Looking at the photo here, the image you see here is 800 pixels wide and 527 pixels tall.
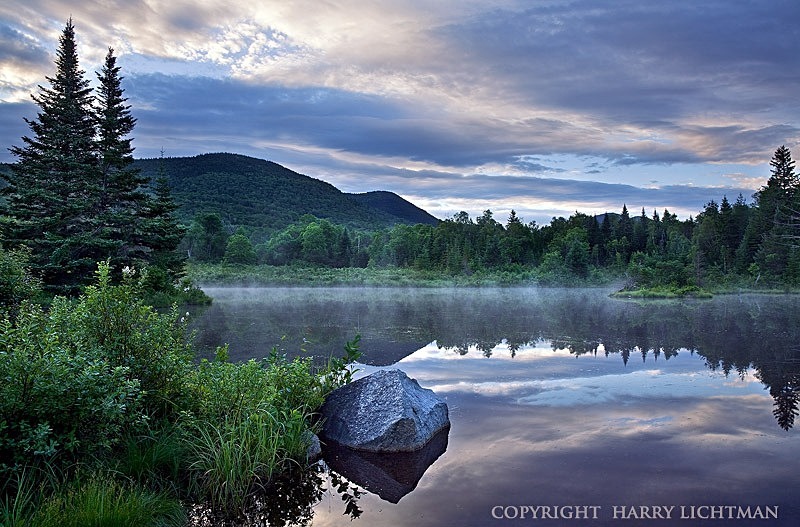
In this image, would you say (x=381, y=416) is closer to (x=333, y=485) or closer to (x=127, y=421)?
(x=333, y=485)

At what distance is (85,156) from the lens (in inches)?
923

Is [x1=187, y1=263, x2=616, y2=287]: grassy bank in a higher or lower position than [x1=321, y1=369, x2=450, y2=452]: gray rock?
lower

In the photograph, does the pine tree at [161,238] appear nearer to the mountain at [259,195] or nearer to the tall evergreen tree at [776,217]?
the tall evergreen tree at [776,217]

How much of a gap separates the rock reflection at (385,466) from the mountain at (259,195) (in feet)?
275

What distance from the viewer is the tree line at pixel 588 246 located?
1762 inches

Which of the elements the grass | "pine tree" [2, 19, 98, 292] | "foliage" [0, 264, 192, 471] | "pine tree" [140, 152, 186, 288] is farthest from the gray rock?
the grass

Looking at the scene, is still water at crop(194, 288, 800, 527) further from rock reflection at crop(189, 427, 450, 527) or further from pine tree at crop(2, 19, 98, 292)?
pine tree at crop(2, 19, 98, 292)

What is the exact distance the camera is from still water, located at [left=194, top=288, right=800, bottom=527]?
201 inches

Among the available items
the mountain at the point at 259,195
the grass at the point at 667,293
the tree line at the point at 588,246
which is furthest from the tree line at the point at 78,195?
the mountain at the point at 259,195

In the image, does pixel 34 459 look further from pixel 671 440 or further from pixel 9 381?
pixel 671 440

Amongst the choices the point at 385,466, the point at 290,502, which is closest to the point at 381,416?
the point at 385,466

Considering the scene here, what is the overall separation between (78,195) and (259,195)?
86542 mm

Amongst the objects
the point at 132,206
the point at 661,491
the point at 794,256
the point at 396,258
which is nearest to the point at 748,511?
the point at 661,491

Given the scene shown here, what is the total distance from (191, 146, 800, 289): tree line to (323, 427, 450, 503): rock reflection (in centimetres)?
3489
